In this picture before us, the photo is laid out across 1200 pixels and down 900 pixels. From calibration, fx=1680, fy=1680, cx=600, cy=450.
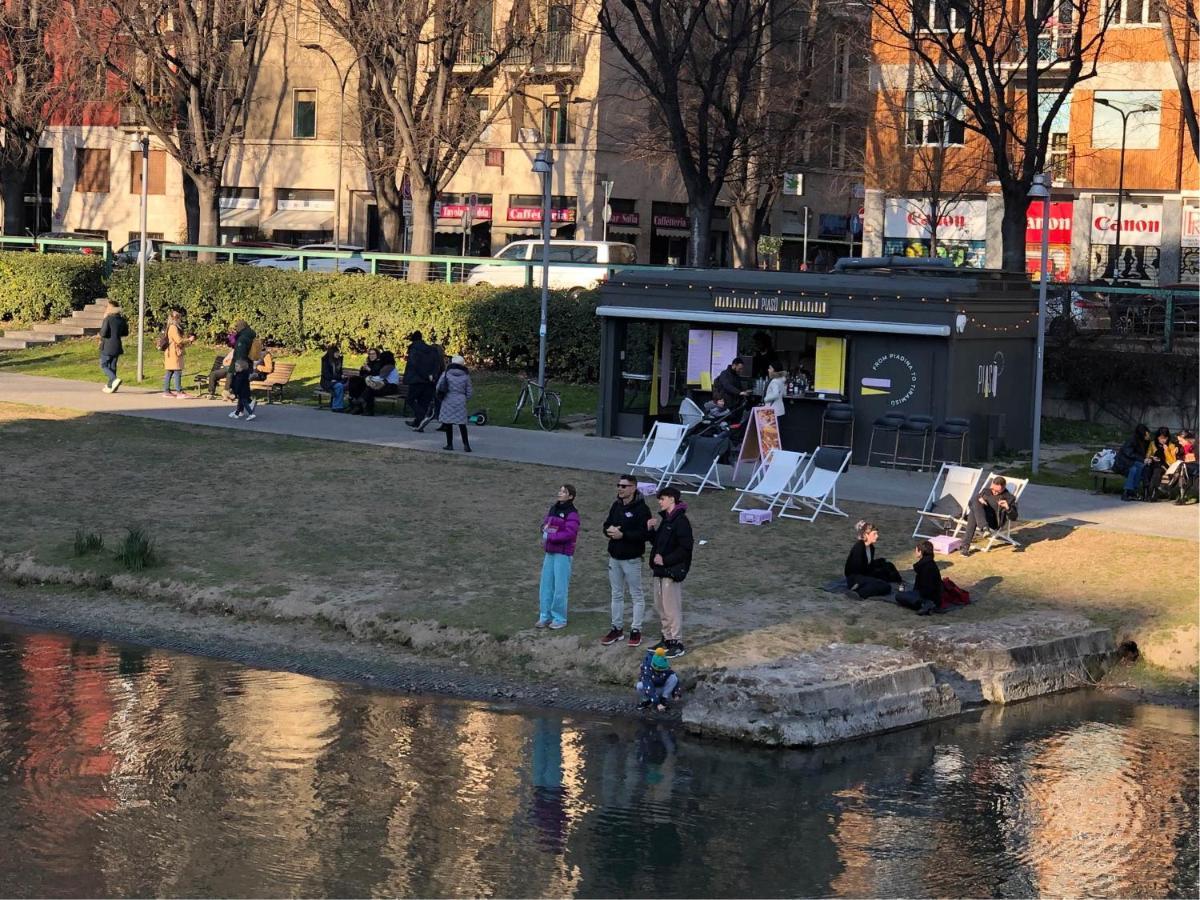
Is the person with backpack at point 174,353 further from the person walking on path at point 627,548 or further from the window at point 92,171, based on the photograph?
the window at point 92,171

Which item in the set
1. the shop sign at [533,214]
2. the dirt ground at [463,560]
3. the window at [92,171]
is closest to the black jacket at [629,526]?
the dirt ground at [463,560]

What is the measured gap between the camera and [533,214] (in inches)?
2395

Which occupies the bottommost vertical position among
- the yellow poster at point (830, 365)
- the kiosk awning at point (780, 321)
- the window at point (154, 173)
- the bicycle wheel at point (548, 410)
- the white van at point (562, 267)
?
the bicycle wheel at point (548, 410)

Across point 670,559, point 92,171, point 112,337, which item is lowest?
point 670,559

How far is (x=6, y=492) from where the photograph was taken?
22578 millimetres

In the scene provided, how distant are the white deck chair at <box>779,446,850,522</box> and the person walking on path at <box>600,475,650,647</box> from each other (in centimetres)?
541

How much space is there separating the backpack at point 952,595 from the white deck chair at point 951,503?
2.06m

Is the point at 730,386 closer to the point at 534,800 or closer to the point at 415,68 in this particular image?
the point at 534,800

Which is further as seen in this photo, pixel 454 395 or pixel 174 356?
pixel 174 356

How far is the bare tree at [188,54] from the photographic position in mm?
42250

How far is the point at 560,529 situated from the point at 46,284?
93.7 feet

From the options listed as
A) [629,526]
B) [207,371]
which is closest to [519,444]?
[629,526]

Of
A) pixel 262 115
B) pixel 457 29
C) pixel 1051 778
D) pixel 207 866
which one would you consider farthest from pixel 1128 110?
pixel 207 866

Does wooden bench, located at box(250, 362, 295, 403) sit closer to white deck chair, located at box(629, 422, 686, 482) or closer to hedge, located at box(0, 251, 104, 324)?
white deck chair, located at box(629, 422, 686, 482)
